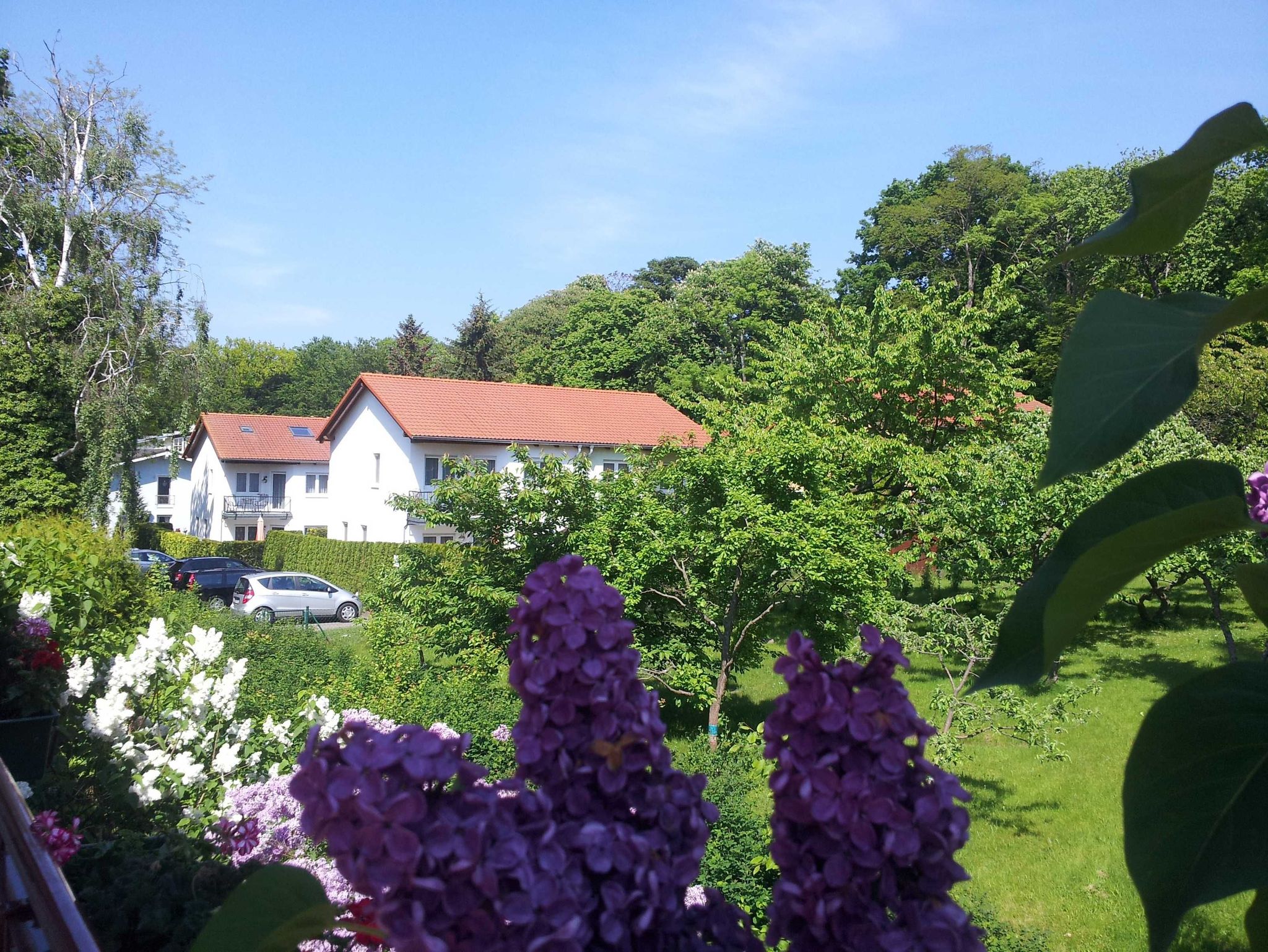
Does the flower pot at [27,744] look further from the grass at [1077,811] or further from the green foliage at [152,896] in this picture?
the grass at [1077,811]

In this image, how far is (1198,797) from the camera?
0.67 meters

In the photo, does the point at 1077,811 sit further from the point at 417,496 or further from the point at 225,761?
the point at 417,496

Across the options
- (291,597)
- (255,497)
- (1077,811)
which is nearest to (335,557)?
(291,597)

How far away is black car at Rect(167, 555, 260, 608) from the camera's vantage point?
23734 mm

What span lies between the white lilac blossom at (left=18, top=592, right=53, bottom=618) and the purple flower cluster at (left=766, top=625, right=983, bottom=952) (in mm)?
5502

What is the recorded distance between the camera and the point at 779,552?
9.83 meters

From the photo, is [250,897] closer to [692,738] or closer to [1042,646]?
[1042,646]

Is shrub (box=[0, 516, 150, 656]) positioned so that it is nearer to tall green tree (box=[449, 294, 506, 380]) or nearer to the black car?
the black car

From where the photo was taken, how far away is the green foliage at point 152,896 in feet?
8.32

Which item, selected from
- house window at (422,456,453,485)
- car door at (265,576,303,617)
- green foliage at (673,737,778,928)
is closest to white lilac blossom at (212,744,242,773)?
green foliage at (673,737,778,928)

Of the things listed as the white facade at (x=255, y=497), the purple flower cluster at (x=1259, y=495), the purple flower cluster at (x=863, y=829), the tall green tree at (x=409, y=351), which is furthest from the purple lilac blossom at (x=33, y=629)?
the tall green tree at (x=409, y=351)

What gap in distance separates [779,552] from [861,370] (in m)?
7.05

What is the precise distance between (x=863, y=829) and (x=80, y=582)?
711cm

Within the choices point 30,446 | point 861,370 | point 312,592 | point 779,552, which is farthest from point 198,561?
point 779,552
